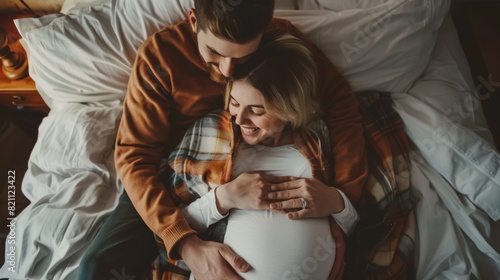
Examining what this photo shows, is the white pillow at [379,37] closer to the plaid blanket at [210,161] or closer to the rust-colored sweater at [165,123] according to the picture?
the rust-colored sweater at [165,123]

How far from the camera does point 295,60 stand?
861mm

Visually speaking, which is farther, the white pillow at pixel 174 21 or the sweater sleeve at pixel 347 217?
the white pillow at pixel 174 21

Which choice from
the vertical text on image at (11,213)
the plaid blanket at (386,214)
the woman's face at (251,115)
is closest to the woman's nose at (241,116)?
the woman's face at (251,115)

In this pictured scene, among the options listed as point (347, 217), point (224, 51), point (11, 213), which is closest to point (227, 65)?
point (224, 51)

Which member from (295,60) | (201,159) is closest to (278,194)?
(201,159)

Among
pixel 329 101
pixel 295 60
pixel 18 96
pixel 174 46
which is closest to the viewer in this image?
pixel 295 60

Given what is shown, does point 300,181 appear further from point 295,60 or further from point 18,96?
point 18,96

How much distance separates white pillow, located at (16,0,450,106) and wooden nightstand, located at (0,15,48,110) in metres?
0.20

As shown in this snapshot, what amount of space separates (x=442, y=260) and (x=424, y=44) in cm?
66

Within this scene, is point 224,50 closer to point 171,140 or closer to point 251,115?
point 251,115

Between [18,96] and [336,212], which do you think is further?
[18,96]

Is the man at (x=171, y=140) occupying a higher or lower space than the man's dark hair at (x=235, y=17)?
lower

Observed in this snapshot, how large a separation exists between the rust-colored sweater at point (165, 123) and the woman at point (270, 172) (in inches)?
2.0

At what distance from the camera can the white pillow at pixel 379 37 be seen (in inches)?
41.1
